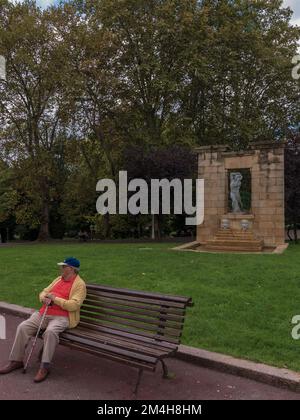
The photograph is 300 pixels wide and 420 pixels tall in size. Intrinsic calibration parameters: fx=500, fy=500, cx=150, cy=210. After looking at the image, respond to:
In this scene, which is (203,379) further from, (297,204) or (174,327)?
(297,204)

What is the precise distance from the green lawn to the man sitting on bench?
61.9 inches

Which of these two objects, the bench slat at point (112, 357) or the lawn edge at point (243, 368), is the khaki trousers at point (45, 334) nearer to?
the bench slat at point (112, 357)

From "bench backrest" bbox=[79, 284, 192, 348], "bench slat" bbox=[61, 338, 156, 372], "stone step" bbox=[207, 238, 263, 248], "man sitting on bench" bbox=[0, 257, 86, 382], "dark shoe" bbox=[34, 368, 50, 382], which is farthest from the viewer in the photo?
"stone step" bbox=[207, 238, 263, 248]

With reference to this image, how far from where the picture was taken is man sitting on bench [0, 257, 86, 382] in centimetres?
586

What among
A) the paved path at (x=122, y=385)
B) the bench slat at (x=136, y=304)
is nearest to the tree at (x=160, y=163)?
the bench slat at (x=136, y=304)

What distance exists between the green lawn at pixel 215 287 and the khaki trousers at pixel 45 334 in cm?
171

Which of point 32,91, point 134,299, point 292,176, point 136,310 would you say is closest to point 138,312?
point 136,310

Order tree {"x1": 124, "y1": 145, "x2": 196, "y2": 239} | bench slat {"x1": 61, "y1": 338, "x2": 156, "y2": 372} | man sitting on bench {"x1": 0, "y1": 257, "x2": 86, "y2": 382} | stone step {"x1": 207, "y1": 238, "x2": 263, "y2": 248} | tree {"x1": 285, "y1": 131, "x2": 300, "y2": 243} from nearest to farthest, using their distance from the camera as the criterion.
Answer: bench slat {"x1": 61, "y1": 338, "x2": 156, "y2": 372} < man sitting on bench {"x1": 0, "y1": 257, "x2": 86, "y2": 382} < stone step {"x1": 207, "y1": 238, "x2": 263, "y2": 248} < tree {"x1": 285, "y1": 131, "x2": 300, "y2": 243} < tree {"x1": 124, "y1": 145, "x2": 196, "y2": 239}

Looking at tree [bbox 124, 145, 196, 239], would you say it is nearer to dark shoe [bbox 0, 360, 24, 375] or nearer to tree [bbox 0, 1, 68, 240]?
tree [bbox 0, 1, 68, 240]

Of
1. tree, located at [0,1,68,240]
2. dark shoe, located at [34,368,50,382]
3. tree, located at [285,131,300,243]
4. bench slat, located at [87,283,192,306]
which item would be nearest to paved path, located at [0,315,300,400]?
dark shoe, located at [34,368,50,382]

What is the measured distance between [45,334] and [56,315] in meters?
0.40

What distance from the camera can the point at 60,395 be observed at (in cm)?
501

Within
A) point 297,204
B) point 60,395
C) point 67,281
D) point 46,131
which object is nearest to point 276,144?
point 297,204

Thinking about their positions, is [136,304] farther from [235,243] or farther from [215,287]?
[235,243]
